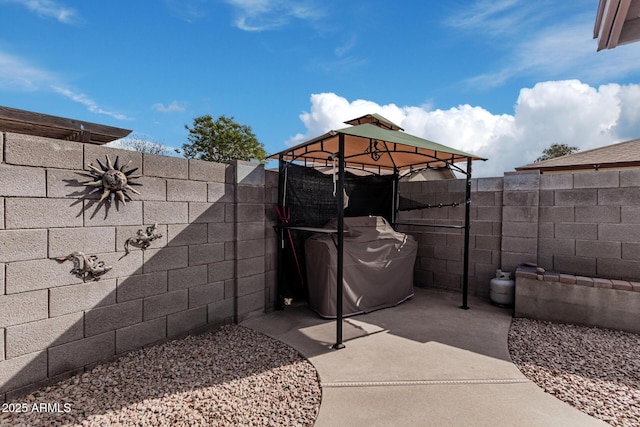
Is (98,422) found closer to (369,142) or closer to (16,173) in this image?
(16,173)

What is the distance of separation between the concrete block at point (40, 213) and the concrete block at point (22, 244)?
0.16 feet

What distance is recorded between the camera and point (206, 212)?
3.15 m

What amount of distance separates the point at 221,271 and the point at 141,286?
32.6 inches

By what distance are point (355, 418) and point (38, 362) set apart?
7.43ft

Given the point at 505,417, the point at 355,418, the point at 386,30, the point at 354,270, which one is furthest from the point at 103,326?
the point at 386,30

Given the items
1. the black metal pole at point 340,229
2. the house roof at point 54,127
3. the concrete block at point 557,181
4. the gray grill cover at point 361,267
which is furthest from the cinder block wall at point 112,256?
the concrete block at point 557,181

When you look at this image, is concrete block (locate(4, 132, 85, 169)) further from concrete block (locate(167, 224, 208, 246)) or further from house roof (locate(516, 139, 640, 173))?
house roof (locate(516, 139, 640, 173))

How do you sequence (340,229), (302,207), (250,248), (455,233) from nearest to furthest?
(340,229), (250,248), (302,207), (455,233)

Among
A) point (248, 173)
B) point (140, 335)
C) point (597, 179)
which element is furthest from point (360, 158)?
point (140, 335)

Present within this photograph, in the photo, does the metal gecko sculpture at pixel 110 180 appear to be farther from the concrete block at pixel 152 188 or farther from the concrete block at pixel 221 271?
the concrete block at pixel 221 271

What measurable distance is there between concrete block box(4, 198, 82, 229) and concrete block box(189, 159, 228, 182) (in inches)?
40.5

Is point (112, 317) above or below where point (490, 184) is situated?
below

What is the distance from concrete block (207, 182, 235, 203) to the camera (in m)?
3.19

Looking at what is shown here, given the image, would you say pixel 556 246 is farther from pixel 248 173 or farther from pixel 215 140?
pixel 215 140
